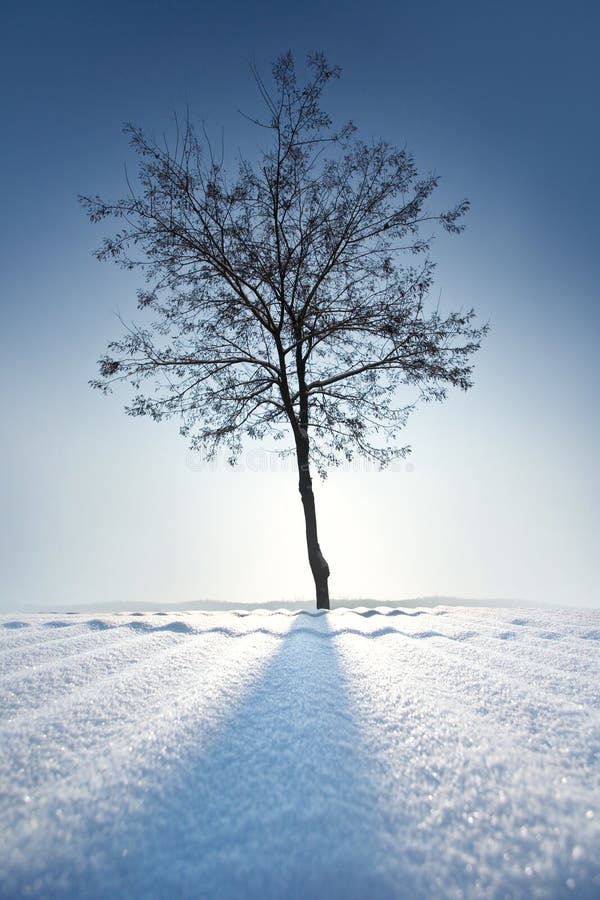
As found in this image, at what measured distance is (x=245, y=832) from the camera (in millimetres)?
463

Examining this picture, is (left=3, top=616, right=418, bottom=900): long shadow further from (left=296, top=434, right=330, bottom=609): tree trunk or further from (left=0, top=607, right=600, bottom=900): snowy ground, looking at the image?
(left=296, top=434, right=330, bottom=609): tree trunk

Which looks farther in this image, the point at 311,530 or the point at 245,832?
the point at 311,530

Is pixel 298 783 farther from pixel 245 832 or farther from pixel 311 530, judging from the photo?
pixel 311 530

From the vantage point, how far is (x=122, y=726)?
73 cm

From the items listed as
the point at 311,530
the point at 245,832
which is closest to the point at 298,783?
the point at 245,832

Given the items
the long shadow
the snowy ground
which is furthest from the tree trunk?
the long shadow

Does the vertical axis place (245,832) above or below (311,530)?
below

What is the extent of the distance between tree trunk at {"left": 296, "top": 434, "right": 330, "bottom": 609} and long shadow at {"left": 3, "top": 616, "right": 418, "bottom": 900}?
4.69 m

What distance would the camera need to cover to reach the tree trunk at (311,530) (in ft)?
17.1

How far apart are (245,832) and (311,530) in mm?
4913

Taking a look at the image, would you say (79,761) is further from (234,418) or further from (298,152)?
(298,152)

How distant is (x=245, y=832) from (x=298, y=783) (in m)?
0.09

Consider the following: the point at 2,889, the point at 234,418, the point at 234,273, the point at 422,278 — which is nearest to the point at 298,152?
the point at 234,273

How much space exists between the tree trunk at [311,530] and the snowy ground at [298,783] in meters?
4.24
